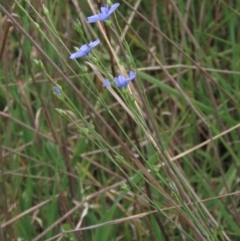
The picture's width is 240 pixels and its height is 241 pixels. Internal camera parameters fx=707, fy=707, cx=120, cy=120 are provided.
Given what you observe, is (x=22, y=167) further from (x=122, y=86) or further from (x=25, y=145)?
(x=122, y=86)

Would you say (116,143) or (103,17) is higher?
(103,17)

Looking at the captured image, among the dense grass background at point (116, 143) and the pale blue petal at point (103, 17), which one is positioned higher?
the pale blue petal at point (103, 17)

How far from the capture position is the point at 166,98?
187cm

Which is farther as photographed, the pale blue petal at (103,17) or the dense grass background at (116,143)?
the dense grass background at (116,143)

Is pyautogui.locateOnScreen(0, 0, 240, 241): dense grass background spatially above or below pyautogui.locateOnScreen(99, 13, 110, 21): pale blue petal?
below

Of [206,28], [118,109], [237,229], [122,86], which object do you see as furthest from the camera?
[206,28]

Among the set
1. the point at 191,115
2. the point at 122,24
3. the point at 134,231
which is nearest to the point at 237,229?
the point at 134,231

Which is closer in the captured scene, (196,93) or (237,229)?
(237,229)

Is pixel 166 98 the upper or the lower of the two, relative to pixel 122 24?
lower

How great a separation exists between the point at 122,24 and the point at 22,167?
568 mm

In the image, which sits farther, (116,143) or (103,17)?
(116,143)

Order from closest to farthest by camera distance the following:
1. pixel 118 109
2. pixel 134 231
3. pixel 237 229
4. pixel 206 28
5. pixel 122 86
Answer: pixel 122 86
pixel 237 229
pixel 134 231
pixel 118 109
pixel 206 28

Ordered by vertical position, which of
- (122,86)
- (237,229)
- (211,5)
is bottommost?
(237,229)

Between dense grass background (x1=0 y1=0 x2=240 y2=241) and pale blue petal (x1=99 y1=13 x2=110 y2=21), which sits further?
dense grass background (x1=0 y1=0 x2=240 y2=241)
